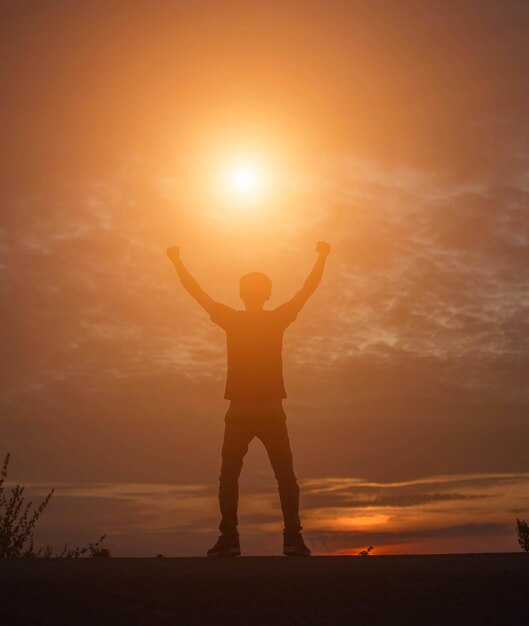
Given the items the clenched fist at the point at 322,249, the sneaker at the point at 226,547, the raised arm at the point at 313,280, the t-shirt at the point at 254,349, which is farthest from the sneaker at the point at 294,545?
the clenched fist at the point at 322,249

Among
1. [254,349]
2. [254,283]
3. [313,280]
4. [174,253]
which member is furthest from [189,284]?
[313,280]

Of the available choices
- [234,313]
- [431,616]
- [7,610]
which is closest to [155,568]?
[7,610]

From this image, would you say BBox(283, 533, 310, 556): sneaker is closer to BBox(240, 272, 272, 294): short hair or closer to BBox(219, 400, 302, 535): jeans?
BBox(219, 400, 302, 535): jeans

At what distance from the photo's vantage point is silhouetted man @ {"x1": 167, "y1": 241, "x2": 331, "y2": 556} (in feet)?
27.1

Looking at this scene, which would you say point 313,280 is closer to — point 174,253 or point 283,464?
point 174,253

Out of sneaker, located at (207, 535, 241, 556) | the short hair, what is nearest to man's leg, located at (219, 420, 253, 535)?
sneaker, located at (207, 535, 241, 556)

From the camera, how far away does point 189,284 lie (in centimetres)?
923

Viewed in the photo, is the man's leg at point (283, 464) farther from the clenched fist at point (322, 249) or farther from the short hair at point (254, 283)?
the clenched fist at point (322, 249)

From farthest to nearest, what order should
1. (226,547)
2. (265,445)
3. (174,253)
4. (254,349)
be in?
(174,253)
(254,349)
(265,445)
(226,547)

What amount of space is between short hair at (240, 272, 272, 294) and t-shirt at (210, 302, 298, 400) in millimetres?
247

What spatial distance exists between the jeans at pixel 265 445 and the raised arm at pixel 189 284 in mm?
1243

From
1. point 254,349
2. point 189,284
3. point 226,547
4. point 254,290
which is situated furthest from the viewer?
point 189,284

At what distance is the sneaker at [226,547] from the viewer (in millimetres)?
7933

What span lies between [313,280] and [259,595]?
478cm
